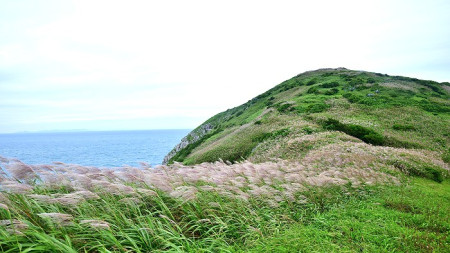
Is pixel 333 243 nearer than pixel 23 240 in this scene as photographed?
No

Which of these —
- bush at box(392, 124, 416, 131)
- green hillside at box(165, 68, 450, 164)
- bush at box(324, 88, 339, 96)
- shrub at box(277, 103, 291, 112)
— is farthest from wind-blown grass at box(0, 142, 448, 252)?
bush at box(324, 88, 339, 96)

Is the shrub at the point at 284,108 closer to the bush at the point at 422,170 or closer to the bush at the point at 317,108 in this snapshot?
the bush at the point at 317,108

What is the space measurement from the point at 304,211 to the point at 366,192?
11.5 feet

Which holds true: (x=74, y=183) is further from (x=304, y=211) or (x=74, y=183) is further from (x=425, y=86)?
(x=425, y=86)

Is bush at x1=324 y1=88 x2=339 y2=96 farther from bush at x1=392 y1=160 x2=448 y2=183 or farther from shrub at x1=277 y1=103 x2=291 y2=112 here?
bush at x1=392 y1=160 x2=448 y2=183

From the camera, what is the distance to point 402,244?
5.05m

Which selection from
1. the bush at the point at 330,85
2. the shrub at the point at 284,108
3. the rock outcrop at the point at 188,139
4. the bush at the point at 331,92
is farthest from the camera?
the rock outcrop at the point at 188,139

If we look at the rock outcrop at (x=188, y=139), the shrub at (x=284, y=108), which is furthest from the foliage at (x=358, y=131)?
the rock outcrop at (x=188, y=139)

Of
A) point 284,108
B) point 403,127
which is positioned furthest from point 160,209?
point 284,108

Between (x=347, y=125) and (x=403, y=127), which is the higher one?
(x=347, y=125)

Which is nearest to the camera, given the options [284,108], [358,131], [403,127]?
[358,131]

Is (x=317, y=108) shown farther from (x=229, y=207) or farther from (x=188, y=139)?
(x=188, y=139)

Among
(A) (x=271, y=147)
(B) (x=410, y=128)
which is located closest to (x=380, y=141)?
(B) (x=410, y=128)

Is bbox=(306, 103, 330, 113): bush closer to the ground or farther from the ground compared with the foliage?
farther from the ground
